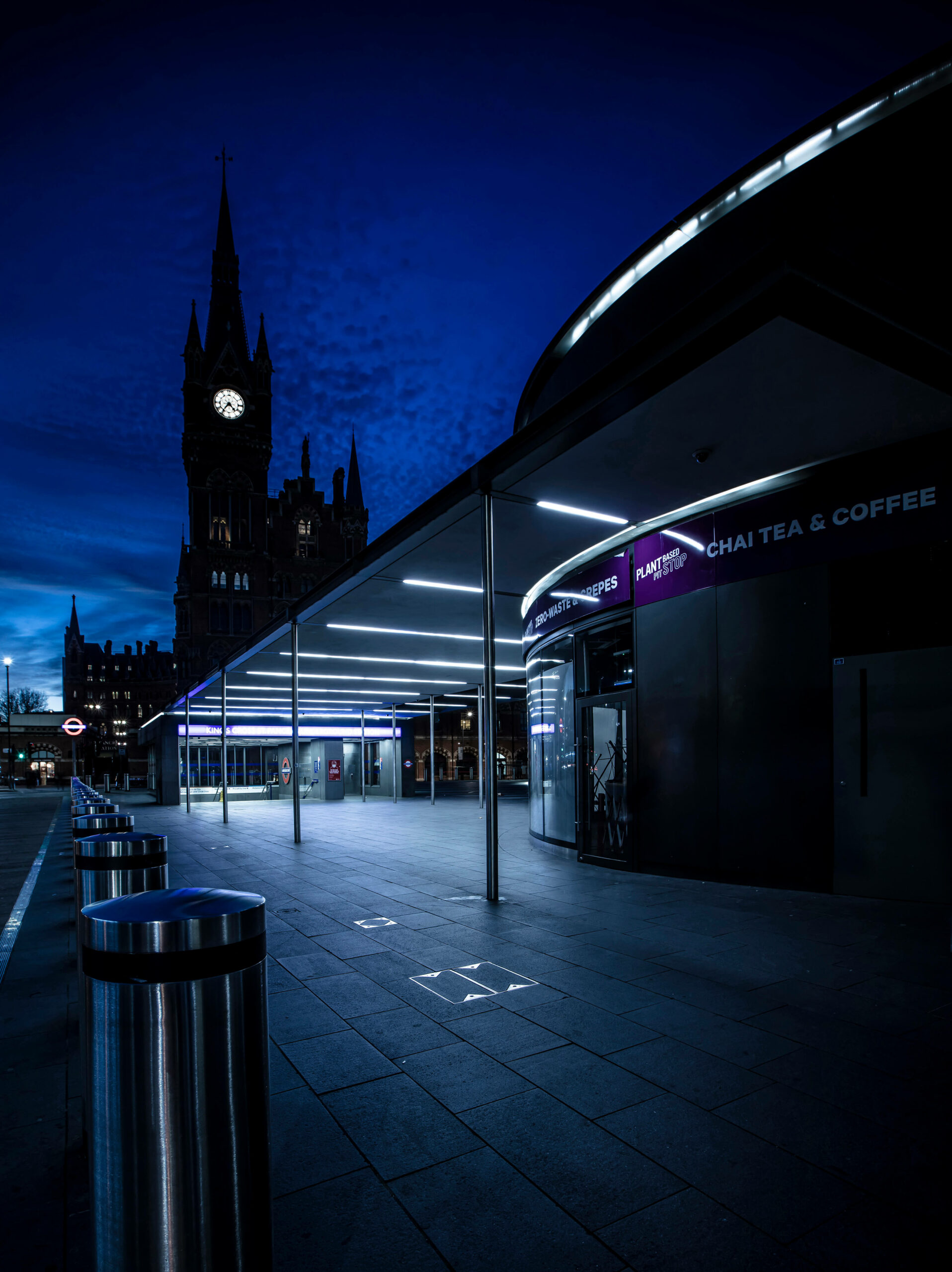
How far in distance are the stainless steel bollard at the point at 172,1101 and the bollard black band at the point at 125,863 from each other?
2.31 m

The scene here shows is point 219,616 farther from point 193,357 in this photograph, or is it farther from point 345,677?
point 345,677

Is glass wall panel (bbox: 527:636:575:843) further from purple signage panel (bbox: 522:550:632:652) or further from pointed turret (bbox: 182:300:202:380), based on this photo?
pointed turret (bbox: 182:300:202:380)

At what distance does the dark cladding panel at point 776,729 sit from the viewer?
7703 millimetres

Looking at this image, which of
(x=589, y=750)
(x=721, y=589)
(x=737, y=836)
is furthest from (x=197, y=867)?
(x=721, y=589)

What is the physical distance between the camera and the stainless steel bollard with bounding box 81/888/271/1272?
5.90ft

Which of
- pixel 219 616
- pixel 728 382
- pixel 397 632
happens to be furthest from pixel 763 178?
pixel 219 616

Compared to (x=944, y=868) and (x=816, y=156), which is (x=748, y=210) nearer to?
(x=816, y=156)

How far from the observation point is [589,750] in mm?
10906

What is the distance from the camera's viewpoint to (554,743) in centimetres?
1201

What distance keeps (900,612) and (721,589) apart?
78.2 inches

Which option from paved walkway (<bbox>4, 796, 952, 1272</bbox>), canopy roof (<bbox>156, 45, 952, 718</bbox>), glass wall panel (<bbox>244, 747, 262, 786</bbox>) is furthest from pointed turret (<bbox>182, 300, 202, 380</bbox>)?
paved walkway (<bbox>4, 796, 952, 1272</bbox>)

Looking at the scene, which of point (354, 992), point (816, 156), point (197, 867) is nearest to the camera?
point (354, 992)

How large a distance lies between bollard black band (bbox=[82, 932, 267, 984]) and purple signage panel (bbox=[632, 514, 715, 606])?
7.89 metres

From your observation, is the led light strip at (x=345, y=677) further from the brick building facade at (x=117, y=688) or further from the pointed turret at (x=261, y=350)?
the brick building facade at (x=117, y=688)
